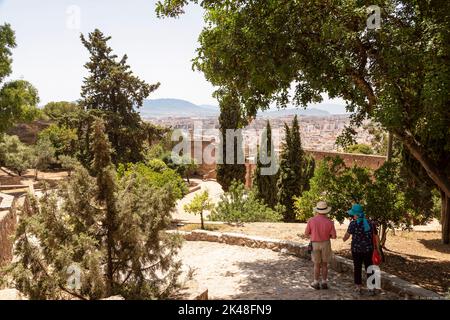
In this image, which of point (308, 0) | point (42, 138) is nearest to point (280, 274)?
point (308, 0)

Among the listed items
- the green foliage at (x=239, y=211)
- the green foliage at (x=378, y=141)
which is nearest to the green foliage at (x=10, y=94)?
the green foliage at (x=239, y=211)

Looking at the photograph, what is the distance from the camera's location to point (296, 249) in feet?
33.7

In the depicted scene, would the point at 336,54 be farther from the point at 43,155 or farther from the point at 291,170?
the point at 43,155

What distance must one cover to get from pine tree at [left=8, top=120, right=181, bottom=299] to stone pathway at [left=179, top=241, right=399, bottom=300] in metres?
1.01

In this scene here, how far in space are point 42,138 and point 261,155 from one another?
23530 millimetres

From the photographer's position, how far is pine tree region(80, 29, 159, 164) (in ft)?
87.6

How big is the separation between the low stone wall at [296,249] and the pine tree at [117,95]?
51.6 feet

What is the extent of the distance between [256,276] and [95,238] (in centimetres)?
382

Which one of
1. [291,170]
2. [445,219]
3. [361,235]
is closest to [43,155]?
[291,170]

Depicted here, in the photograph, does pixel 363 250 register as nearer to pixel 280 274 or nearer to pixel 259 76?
pixel 280 274

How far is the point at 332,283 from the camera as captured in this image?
8031 millimetres

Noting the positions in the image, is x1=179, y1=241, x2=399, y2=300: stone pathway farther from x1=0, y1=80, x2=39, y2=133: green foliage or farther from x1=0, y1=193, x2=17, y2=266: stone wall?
x1=0, y1=80, x2=39, y2=133: green foliage
